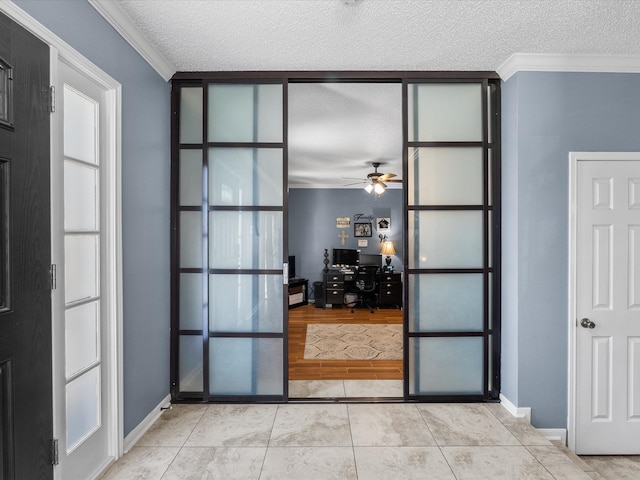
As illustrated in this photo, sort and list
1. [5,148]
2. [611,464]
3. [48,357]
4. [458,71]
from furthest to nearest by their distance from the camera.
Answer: [458,71]
[611,464]
[48,357]
[5,148]

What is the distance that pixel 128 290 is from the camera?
2268mm

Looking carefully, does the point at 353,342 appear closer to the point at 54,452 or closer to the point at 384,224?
the point at 54,452

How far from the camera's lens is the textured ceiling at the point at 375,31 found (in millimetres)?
2072

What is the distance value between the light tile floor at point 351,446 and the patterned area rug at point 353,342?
1446 millimetres

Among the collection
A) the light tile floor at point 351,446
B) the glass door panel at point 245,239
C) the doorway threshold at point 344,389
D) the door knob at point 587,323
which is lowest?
the doorway threshold at point 344,389

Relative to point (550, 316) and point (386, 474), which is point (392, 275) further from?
point (386, 474)

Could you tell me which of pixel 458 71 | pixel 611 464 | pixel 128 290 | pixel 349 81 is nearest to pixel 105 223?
pixel 128 290

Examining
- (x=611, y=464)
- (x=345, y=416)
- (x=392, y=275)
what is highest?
(x=392, y=275)

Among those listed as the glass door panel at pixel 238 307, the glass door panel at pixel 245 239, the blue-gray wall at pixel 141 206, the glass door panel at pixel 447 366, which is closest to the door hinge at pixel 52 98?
the blue-gray wall at pixel 141 206

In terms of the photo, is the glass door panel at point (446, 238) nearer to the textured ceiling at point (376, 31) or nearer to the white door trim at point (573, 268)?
the white door trim at point (573, 268)

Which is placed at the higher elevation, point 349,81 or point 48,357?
point 349,81

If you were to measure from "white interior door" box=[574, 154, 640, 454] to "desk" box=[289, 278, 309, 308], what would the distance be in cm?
555

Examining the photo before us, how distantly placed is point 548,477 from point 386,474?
2.97 feet

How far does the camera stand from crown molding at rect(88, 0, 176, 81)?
198 cm
